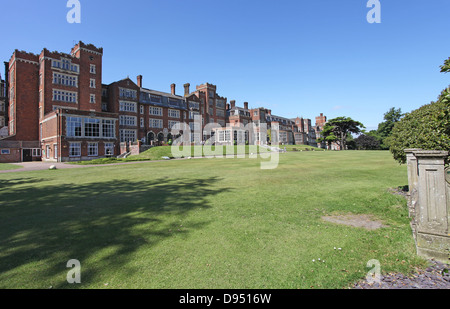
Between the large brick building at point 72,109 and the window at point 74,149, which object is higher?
the large brick building at point 72,109

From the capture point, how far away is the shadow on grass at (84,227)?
3875mm

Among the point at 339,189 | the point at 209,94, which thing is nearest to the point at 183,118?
the point at 209,94

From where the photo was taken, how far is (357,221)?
6.23m

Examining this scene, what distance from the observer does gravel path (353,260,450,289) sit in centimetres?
A: 345

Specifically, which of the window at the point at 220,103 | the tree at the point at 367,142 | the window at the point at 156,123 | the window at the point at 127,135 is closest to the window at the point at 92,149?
the window at the point at 127,135

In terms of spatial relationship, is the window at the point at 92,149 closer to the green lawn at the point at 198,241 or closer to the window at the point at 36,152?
the window at the point at 36,152

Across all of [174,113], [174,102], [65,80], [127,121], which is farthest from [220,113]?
[65,80]

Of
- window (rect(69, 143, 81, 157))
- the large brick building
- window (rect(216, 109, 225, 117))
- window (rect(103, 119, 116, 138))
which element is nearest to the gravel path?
the large brick building

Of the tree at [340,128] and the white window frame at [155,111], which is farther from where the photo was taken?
the tree at [340,128]

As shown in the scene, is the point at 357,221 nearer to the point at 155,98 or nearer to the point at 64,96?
the point at 64,96

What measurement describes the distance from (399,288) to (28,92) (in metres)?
52.1

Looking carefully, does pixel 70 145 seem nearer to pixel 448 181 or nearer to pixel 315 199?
pixel 315 199

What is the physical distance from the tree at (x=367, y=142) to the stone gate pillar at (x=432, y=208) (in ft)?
274

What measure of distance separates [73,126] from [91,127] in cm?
259
